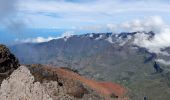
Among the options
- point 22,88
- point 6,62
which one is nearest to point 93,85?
point 6,62

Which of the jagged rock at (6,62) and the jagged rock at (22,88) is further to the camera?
the jagged rock at (6,62)

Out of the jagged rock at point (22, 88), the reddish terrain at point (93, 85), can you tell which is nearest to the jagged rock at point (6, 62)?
the reddish terrain at point (93, 85)

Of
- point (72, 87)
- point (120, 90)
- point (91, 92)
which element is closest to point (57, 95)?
point (72, 87)

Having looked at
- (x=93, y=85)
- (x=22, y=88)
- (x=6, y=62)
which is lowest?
(x=93, y=85)

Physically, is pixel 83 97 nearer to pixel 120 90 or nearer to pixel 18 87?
pixel 18 87

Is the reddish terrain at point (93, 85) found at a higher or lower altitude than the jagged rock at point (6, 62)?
lower

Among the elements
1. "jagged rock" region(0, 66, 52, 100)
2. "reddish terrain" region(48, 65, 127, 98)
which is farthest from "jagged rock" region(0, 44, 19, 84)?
"jagged rock" region(0, 66, 52, 100)

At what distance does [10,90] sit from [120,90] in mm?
37236

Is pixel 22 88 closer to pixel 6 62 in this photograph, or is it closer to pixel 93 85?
pixel 6 62

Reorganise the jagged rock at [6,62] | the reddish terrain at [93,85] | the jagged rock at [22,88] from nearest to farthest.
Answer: the jagged rock at [22,88] → the jagged rock at [6,62] → the reddish terrain at [93,85]

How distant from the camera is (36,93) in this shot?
39.5 m

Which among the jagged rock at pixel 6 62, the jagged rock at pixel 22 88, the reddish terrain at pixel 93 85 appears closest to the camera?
the jagged rock at pixel 22 88

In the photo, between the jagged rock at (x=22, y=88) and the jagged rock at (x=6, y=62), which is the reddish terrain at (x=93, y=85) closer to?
the jagged rock at (x=6, y=62)

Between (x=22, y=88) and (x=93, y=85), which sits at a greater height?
(x=22, y=88)
